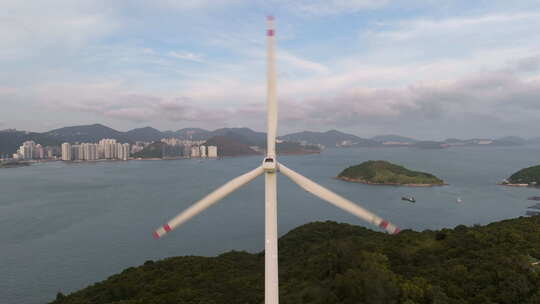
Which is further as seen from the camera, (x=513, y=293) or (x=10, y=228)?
(x=10, y=228)

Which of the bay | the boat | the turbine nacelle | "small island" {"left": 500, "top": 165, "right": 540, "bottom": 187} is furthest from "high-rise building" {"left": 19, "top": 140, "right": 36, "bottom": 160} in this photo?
the turbine nacelle

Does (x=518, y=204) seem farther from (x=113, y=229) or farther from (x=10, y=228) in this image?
(x=10, y=228)

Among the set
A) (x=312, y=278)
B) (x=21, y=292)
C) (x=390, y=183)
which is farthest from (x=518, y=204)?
(x=21, y=292)

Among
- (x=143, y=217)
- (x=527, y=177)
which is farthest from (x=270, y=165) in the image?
(x=527, y=177)

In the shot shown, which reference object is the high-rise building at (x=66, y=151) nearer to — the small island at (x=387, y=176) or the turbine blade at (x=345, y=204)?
the small island at (x=387, y=176)

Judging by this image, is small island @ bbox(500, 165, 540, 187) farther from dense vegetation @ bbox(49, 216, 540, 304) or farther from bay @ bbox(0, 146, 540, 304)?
dense vegetation @ bbox(49, 216, 540, 304)

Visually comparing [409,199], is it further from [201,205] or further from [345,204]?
[201,205]

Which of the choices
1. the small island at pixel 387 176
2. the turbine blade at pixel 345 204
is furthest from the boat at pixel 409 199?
the turbine blade at pixel 345 204
